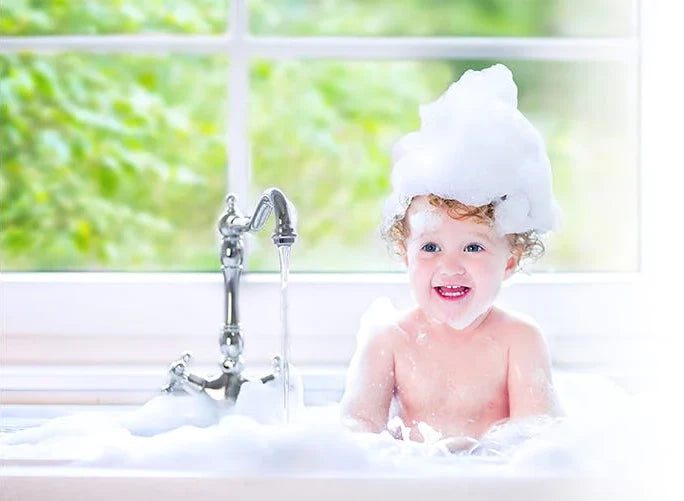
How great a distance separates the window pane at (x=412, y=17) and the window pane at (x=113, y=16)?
19 centimetres

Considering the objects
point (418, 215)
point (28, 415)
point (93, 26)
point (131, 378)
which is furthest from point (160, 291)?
point (93, 26)

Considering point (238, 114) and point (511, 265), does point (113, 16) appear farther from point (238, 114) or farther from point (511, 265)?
point (511, 265)

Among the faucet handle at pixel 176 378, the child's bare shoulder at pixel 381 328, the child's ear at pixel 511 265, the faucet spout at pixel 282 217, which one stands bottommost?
the faucet handle at pixel 176 378

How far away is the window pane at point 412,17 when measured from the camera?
3.79m

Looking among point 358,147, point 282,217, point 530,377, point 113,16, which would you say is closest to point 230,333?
point 282,217

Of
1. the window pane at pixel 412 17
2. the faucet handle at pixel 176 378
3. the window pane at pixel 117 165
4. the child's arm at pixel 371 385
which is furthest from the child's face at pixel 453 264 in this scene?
the window pane at pixel 412 17

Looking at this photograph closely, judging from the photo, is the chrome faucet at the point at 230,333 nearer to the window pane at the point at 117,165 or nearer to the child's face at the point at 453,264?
the child's face at the point at 453,264

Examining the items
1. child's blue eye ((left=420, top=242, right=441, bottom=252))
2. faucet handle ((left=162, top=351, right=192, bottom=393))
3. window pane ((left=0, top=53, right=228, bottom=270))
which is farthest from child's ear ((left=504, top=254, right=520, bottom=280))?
window pane ((left=0, top=53, right=228, bottom=270))

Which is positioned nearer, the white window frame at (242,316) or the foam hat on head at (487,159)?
the foam hat on head at (487,159)

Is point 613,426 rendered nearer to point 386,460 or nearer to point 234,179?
point 386,460

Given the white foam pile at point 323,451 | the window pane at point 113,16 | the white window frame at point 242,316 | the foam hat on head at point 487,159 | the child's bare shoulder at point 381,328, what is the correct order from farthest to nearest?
1. the window pane at point 113,16
2. the white window frame at point 242,316
3. the child's bare shoulder at point 381,328
4. the foam hat on head at point 487,159
5. the white foam pile at point 323,451

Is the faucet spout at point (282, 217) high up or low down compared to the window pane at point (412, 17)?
down

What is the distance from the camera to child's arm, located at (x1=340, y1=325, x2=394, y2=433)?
1444 millimetres

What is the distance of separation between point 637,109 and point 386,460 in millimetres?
1066
